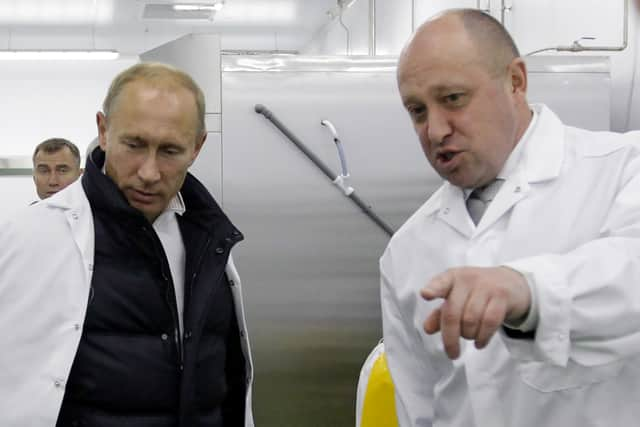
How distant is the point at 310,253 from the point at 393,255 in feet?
4.97

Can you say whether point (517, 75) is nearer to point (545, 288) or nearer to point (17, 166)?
point (545, 288)

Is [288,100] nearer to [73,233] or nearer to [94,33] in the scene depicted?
[73,233]

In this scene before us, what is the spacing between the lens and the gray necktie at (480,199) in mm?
1567

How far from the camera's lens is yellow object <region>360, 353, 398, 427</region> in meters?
2.30

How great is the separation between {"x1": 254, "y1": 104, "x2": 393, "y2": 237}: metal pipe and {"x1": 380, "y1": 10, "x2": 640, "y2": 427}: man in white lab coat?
1469mm

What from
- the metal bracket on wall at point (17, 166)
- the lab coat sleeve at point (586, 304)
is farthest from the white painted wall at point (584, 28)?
the metal bracket on wall at point (17, 166)

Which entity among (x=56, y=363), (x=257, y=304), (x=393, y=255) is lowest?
(x=257, y=304)

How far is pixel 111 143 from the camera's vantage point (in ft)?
5.68

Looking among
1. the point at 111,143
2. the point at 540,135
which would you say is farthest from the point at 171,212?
the point at 540,135

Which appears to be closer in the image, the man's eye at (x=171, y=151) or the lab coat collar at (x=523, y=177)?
the lab coat collar at (x=523, y=177)

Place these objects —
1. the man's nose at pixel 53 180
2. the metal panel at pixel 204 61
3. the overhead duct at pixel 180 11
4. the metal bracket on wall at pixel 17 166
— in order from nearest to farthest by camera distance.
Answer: the metal panel at pixel 204 61
the man's nose at pixel 53 180
the overhead duct at pixel 180 11
the metal bracket on wall at pixel 17 166

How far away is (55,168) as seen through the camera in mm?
4012

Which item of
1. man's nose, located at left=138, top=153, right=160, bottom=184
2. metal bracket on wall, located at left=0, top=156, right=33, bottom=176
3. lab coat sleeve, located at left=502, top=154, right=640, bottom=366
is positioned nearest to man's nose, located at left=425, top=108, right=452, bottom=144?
lab coat sleeve, located at left=502, top=154, right=640, bottom=366

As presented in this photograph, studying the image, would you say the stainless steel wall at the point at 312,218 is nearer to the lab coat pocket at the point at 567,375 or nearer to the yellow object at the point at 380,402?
the yellow object at the point at 380,402
